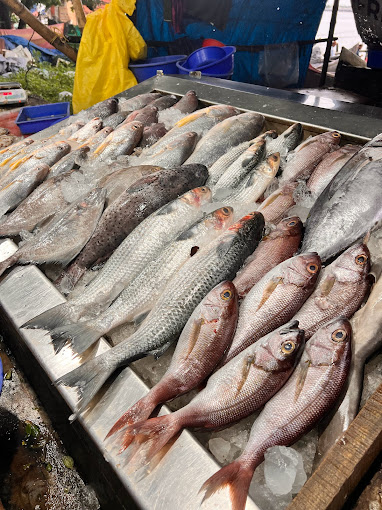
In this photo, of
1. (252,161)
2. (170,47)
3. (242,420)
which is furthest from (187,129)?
(170,47)

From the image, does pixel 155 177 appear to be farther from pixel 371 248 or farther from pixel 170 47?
pixel 170 47

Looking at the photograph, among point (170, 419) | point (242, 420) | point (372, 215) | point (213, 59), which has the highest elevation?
point (213, 59)

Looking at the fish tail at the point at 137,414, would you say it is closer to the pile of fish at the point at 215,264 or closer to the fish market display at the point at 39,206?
the pile of fish at the point at 215,264

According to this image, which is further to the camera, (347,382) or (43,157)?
(43,157)

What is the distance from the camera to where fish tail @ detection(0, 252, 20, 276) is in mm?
2530

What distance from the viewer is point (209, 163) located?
135 inches

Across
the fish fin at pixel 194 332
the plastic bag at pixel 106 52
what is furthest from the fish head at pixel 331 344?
the plastic bag at pixel 106 52

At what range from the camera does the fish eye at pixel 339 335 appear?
1578 millimetres

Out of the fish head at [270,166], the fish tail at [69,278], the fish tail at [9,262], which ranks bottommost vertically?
the fish tail at [69,278]

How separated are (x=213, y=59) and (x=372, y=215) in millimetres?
5268

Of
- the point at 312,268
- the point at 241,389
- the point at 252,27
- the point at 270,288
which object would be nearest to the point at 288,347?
the point at 241,389

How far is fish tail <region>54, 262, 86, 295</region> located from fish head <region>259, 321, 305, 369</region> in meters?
1.36

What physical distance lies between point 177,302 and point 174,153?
72.4 inches

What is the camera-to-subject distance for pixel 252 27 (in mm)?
9727
